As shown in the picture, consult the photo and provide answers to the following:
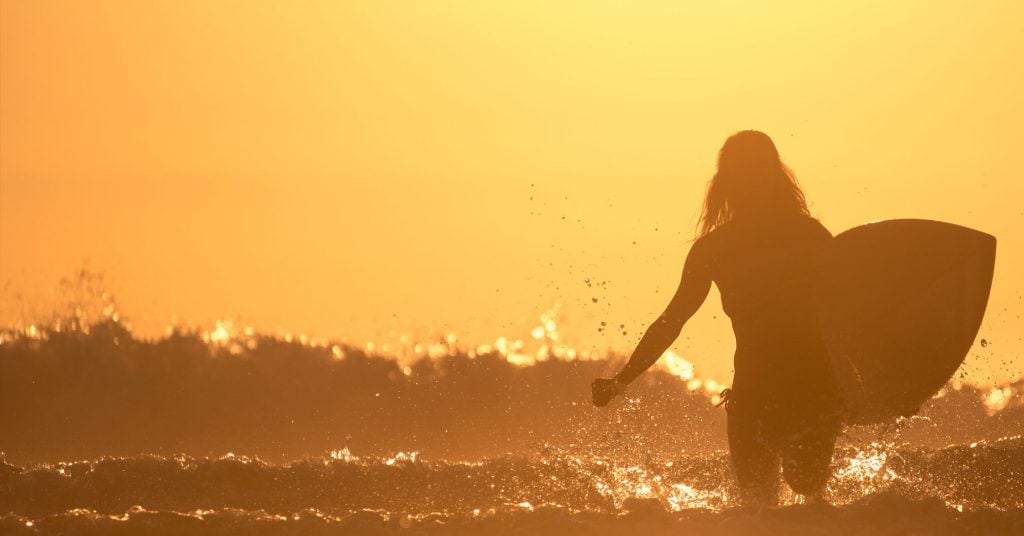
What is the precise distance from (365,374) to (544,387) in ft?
15.7

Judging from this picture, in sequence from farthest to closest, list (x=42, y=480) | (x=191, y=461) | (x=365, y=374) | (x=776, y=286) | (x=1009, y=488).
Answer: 1. (x=365, y=374)
2. (x=191, y=461)
3. (x=42, y=480)
4. (x=1009, y=488)
5. (x=776, y=286)

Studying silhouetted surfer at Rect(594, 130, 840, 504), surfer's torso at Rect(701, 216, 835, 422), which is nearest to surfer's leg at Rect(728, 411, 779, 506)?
silhouetted surfer at Rect(594, 130, 840, 504)

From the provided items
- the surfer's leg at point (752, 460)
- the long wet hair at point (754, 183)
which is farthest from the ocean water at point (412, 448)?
the long wet hair at point (754, 183)

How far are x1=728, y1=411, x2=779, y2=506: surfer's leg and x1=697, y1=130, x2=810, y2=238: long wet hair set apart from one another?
99 cm

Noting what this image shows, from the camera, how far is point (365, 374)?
36688mm

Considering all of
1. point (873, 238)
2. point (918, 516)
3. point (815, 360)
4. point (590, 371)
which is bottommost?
point (918, 516)

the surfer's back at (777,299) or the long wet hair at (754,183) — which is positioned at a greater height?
the long wet hair at (754,183)

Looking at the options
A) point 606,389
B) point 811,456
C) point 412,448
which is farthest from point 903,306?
point 412,448

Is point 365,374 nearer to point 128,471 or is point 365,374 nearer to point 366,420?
point 366,420

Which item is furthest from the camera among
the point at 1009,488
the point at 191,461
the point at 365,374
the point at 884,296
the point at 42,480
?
the point at 365,374

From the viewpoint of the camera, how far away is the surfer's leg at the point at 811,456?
22.7 feet

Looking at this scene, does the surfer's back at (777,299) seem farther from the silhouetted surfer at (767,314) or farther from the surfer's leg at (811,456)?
the surfer's leg at (811,456)

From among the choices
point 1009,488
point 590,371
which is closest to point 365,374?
point 590,371

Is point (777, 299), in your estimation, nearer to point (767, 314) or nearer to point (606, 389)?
point (767, 314)
